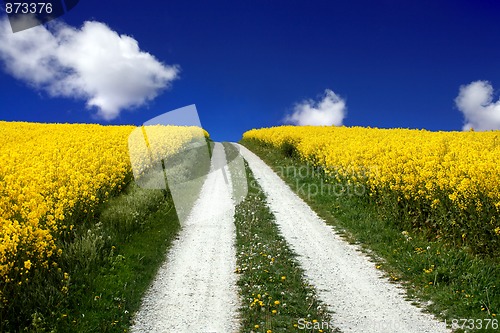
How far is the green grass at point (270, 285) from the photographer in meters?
8.28

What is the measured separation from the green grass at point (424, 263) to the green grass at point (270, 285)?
2443 millimetres

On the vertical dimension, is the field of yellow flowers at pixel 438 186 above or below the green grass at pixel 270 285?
above

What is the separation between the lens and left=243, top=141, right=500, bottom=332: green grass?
8891 mm

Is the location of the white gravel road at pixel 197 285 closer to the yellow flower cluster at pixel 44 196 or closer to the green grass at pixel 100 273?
the green grass at pixel 100 273

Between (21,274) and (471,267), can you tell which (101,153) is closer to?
(21,274)

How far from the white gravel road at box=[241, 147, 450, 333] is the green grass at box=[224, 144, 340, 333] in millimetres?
377

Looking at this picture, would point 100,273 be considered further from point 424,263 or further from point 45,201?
point 424,263

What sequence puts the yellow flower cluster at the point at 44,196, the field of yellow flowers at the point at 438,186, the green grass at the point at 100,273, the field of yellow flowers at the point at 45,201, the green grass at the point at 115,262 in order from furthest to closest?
the field of yellow flowers at the point at 438,186, the green grass at the point at 115,262, the yellow flower cluster at the point at 44,196, the field of yellow flowers at the point at 45,201, the green grass at the point at 100,273

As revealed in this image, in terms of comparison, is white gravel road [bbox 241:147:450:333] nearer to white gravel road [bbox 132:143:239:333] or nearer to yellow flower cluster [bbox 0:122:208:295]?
white gravel road [bbox 132:143:239:333]

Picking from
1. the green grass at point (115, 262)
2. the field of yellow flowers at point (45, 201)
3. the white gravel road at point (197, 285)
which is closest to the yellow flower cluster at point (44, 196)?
the field of yellow flowers at point (45, 201)

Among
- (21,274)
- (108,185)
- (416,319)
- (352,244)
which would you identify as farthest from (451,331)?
(108,185)

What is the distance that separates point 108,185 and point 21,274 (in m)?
8.95

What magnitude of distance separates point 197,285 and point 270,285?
1859mm

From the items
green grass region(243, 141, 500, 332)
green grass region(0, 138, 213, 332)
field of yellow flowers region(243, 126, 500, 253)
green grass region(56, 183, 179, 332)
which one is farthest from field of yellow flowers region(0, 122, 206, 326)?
field of yellow flowers region(243, 126, 500, 253)
